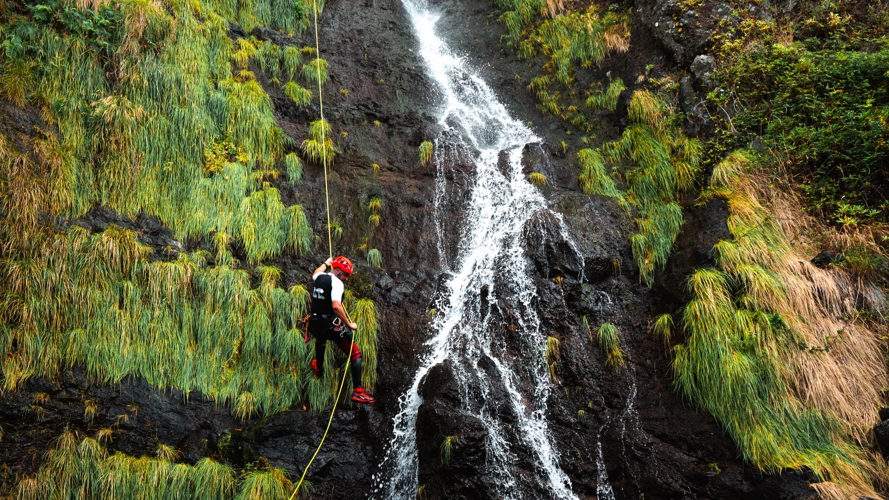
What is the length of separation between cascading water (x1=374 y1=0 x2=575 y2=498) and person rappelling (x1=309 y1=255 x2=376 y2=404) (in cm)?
69

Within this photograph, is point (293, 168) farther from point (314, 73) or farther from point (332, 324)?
point (332, 324)

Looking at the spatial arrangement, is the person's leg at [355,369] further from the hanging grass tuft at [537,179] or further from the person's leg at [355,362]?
the hanging grass tuft at [537,179]

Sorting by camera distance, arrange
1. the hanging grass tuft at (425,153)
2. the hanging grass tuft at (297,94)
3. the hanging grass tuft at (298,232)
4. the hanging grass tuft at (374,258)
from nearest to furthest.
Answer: the hanging grass tuft at (298,232), the hanging grass tuft at (374,258), the hanging grass tuft at (425,153), the hanging grass tuft at (297,94)

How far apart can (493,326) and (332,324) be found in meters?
2.16

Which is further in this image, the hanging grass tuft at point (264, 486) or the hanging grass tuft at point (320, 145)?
the hanging grass tuft at point (320, 145)

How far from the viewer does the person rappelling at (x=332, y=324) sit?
5.61m

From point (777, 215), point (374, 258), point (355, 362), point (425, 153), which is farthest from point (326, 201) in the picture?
point (777, 215)

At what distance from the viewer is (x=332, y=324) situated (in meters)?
5.67

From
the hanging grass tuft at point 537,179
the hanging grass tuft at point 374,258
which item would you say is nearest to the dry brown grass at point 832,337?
the hanging grass tuft at point 537,179

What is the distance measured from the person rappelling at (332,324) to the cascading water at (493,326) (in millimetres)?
688

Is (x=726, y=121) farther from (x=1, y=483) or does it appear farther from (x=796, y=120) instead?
(x=1, y=483)

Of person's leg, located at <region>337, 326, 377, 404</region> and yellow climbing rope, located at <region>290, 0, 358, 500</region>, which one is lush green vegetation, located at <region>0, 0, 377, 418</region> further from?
person's leg, located at <region>337, 326, 377, 404</region>

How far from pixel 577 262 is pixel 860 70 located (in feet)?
16.2

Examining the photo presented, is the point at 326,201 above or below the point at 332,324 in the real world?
above
